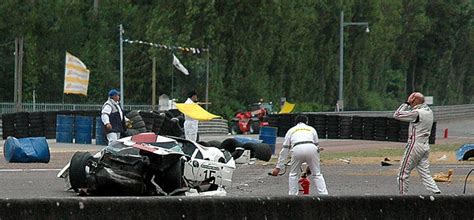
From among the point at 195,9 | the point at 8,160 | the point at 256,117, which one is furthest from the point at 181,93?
the point at 8,160

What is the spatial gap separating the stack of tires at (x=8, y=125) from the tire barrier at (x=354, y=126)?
11.3 meters

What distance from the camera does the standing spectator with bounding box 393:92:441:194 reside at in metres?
15.9

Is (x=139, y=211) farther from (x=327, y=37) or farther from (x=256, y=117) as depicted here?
(x=327, y=37)

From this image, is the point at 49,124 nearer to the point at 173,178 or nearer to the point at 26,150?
the point at 26,150

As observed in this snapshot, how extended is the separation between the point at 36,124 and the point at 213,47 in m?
28.0

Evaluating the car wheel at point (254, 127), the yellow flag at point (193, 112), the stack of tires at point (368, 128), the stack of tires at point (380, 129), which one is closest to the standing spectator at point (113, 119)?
the yellow flag at point (193, 112)

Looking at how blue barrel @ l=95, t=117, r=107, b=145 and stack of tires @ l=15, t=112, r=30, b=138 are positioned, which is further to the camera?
stack of tires @ l=15, t=112, r=30, b=138

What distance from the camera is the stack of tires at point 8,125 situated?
124 feet

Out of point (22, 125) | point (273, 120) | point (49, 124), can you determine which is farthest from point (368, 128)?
point (22, 125)

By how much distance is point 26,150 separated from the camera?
2364cm

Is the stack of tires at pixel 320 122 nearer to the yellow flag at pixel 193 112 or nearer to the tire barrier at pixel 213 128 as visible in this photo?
the tire barrier at pixel 213 128

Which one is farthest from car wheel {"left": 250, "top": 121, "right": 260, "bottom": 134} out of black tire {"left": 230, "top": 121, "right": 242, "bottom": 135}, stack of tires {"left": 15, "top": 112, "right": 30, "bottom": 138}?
stack of tires {"left": 15, "top": 112, "right": 30, "bottom": 138}

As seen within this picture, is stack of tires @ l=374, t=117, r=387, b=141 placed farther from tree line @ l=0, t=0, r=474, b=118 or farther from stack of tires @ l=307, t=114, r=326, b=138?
tree line @ l=0, t=0, r=474, b=118

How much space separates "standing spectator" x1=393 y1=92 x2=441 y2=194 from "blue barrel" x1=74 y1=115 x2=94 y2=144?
20.0 m
